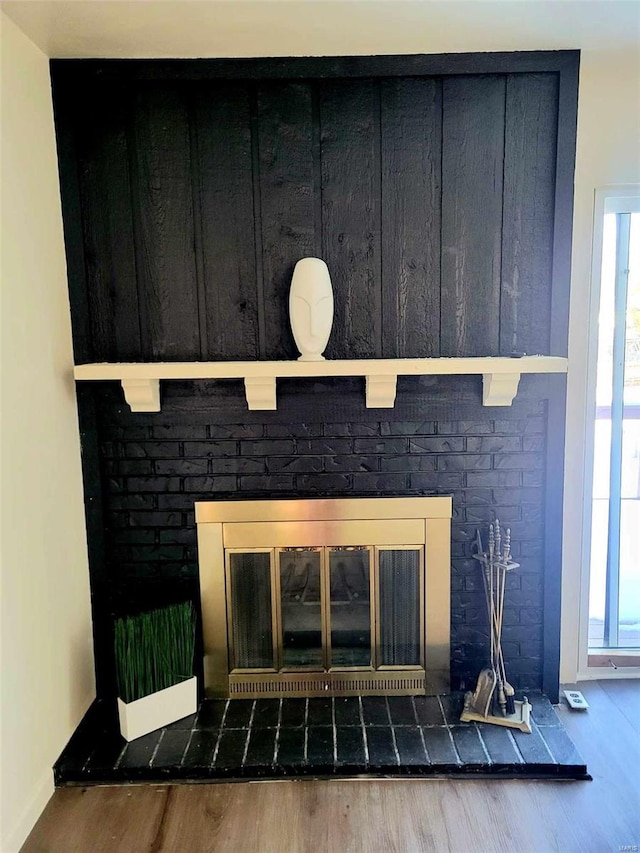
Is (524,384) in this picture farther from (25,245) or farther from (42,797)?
(42,797)

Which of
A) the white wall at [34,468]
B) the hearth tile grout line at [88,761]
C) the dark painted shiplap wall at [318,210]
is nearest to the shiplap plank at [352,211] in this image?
the dark painted shiplap wall at [318,210]

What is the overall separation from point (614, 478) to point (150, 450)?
172 centimetres

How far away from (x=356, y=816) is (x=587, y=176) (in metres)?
2.16

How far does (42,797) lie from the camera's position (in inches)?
71.4

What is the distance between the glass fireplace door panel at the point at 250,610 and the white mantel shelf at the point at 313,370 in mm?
644

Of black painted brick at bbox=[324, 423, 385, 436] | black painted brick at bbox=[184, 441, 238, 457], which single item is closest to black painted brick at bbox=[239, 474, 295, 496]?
black painted brick at bbox=[184, 441, 238, 457]

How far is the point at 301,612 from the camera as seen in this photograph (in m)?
2.28

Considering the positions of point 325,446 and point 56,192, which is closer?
point 56,192

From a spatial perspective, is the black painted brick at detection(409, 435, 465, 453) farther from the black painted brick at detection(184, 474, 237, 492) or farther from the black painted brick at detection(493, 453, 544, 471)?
the black painted brick at detection(184, 474, 237, 492)

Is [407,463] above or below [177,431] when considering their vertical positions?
below

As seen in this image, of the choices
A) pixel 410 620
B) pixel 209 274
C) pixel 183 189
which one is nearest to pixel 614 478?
pixel 410 620

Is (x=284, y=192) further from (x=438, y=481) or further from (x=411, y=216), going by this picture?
(x=438, y=481)

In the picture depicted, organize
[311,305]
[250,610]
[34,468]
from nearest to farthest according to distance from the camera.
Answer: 1. [34,468]
2. [311,305]
3. [250,610]

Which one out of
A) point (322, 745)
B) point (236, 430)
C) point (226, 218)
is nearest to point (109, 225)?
point (226, 218)
